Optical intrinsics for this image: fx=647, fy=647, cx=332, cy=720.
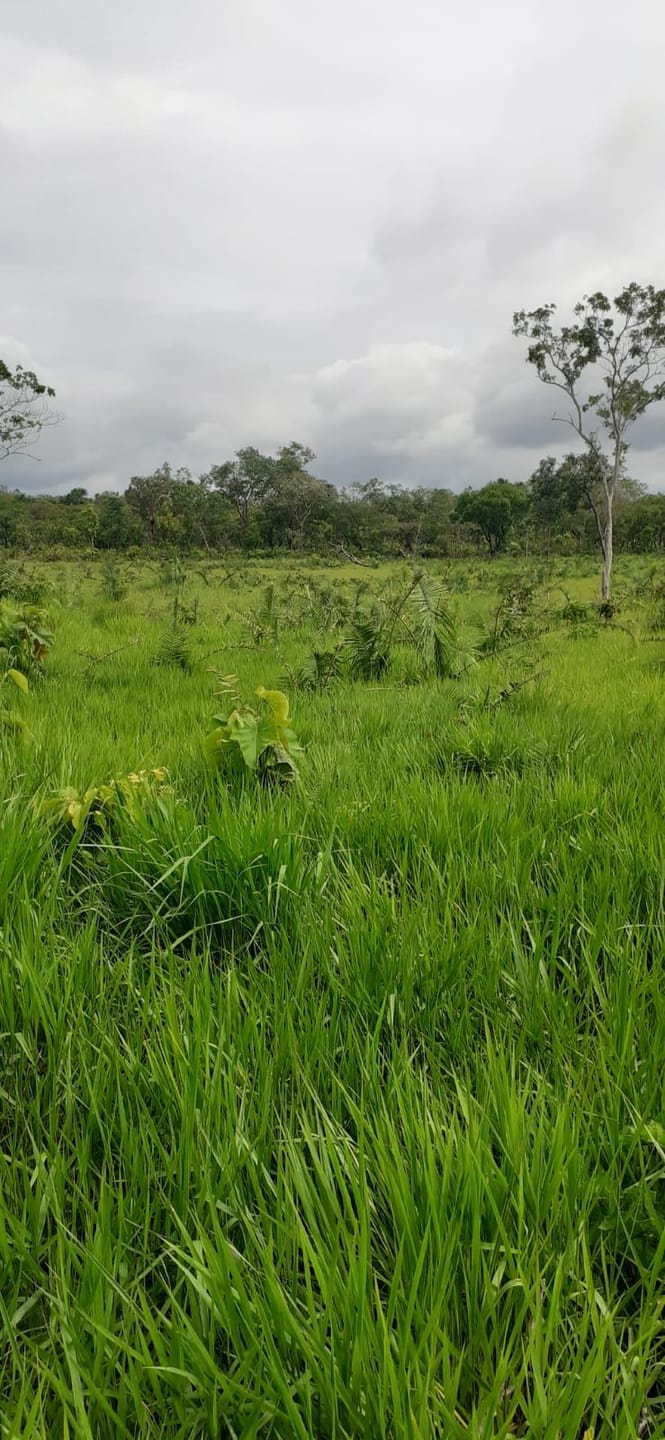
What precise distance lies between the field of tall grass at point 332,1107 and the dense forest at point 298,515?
39.9 meters

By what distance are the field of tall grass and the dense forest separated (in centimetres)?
3994

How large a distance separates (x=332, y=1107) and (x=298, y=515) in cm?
6448

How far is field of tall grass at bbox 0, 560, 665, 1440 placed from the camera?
0.80 meters

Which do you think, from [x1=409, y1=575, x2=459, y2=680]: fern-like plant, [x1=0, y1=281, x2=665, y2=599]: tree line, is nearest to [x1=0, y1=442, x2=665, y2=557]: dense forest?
[x1=0, y1=281, x2=665, y2=599]: tree line

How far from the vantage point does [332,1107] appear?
1.20 metres

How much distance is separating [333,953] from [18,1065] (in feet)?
2.36

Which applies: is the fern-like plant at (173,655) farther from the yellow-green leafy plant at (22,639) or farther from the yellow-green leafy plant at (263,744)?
the yellow-green leafy plant at (263,744)

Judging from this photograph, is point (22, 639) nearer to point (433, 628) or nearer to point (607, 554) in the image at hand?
point (433, 628)

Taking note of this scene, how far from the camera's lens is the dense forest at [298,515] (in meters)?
49.2

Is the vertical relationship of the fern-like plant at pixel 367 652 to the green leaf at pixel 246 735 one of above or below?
above

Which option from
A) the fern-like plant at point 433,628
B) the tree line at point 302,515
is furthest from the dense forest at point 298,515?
the fern-like plant at point 433,628

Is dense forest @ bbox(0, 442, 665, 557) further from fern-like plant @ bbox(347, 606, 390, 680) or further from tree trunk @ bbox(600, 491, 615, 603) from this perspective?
fern-like plant @ bbox(347, 606, 390, 680)

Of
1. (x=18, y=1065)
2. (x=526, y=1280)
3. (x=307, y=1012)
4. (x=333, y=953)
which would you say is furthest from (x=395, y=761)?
(x=526, y=1280)

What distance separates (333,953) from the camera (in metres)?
1.62
